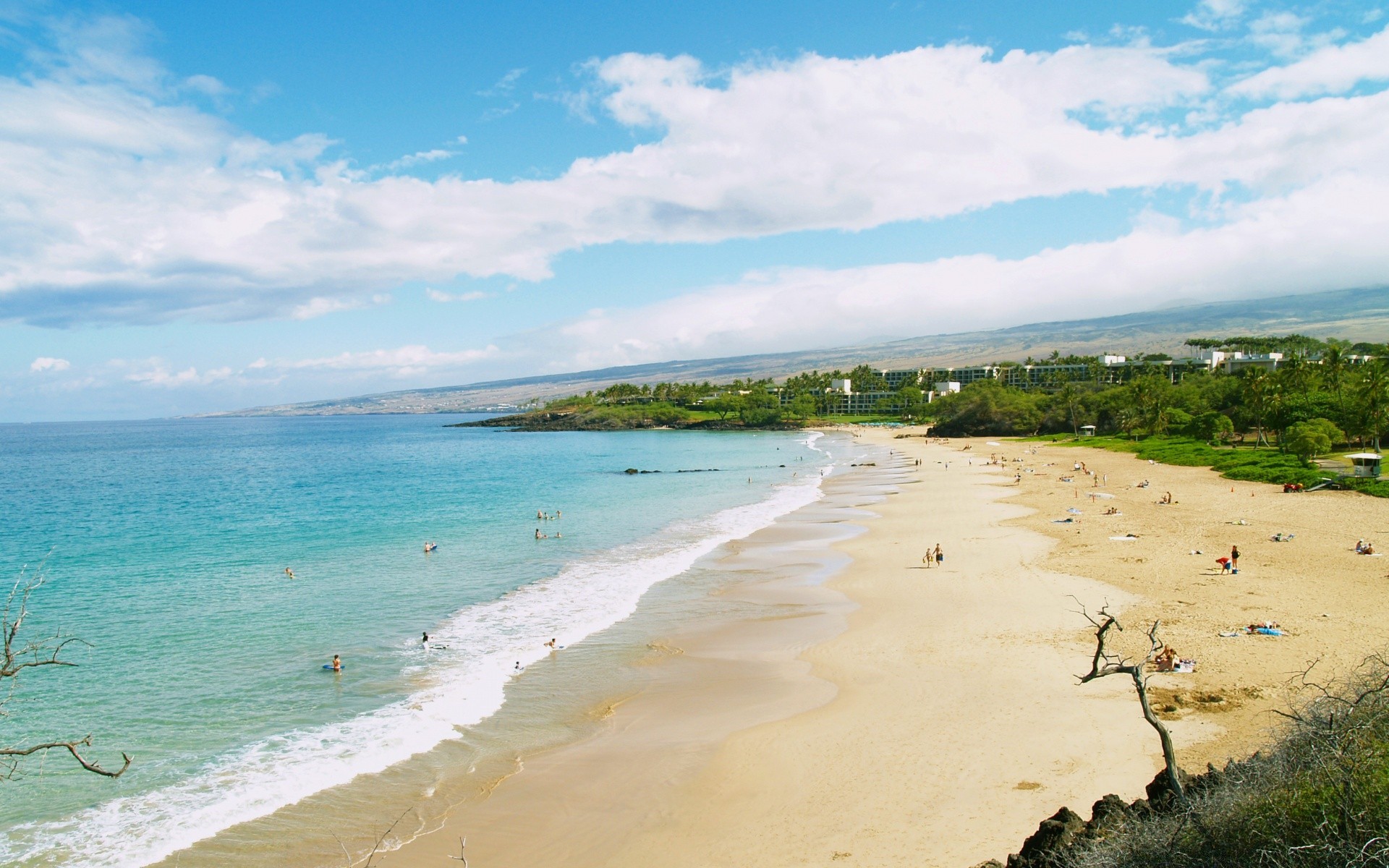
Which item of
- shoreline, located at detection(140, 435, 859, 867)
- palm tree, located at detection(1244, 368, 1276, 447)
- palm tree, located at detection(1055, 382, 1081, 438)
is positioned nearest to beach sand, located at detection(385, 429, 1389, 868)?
shoreline, located at detection(140, 435, 859, 867)

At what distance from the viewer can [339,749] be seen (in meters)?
13.8

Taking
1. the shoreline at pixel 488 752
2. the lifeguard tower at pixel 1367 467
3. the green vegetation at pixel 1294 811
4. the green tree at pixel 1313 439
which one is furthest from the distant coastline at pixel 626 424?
the green vegetation at pixel 1294 811

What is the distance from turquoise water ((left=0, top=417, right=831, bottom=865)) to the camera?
41.8ft

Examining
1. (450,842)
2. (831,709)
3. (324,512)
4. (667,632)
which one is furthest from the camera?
(324,512)

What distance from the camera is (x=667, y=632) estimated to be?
816 inches

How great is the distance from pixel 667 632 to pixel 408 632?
7.03 m

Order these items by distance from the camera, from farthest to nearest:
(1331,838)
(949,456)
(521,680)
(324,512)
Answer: (949,456), (324,512), (521,680), (1331,838)

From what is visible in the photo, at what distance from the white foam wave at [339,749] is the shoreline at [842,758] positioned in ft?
9.33

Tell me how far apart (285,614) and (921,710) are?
18494 millimetres

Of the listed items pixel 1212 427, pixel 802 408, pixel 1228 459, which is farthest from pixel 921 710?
pixel 802 408

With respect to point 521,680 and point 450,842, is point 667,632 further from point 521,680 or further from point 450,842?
point 450,842

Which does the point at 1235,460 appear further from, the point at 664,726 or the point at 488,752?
the point at 488,752

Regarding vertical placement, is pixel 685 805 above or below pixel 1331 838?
below

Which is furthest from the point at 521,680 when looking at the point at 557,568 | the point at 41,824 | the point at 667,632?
the point at 557,568
